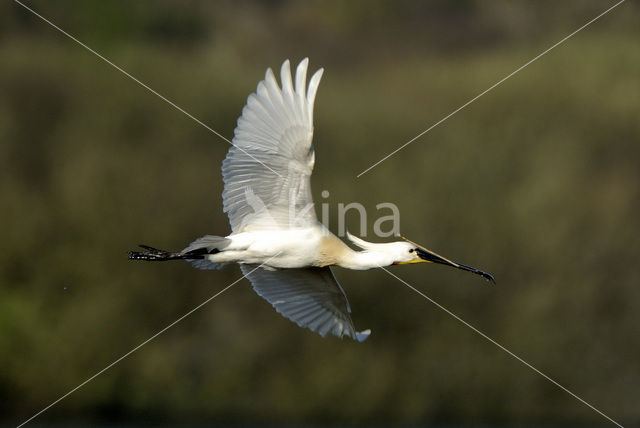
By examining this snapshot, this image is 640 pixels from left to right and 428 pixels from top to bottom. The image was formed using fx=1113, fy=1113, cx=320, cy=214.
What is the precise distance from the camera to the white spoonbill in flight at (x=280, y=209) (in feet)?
23.0

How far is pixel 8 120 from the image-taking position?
1462cm

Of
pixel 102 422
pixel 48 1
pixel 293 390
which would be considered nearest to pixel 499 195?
pixel 293 390

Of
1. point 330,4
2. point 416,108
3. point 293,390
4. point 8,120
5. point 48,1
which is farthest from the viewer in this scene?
point 330,4

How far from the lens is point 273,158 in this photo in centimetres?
718

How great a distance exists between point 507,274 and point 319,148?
2860 mm

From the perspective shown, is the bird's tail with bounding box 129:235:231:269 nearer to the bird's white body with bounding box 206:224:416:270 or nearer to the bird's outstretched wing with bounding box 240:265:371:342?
the bird's white body with bounding box 206:224:416:270

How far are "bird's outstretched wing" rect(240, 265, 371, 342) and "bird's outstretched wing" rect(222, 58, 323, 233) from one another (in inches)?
27.1

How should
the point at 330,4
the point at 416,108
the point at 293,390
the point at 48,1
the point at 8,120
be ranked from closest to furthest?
the point at 293,390 < the point at 8,120 < the point at 416,108 < the point at 48,1 < the point at 330,4

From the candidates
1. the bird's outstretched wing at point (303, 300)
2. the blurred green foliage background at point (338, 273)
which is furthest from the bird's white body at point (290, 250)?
the blurred green foliage background at point (338, 273)

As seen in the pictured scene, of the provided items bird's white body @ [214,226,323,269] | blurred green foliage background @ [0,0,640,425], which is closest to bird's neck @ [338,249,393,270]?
bird's white body @ [214,226,323,269]

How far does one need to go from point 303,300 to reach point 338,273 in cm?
518

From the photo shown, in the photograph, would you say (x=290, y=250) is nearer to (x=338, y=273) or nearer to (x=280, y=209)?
(x=280, y=209)

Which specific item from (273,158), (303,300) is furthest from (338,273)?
(273,158)

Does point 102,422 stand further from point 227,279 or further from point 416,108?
point 416,108
